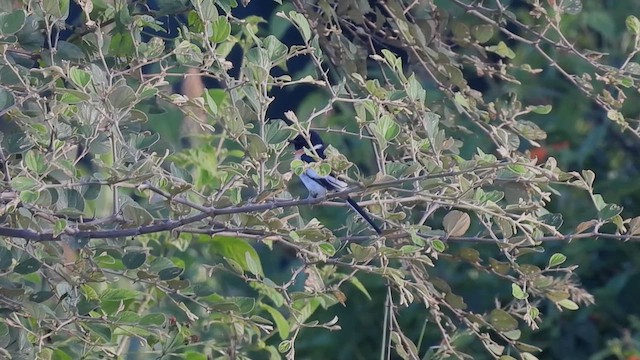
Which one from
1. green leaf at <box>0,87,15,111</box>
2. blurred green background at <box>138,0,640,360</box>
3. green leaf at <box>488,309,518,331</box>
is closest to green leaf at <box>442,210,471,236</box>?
green leaf at <box>488,309,518,331</box>

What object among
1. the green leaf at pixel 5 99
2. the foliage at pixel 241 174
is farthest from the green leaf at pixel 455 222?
the green leaf at pixel 5 99

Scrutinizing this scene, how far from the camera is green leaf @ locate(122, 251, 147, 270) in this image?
1715 mm

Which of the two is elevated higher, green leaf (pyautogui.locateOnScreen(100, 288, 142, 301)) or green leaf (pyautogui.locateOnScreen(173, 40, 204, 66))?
green leaf (pyautogui.locateOnScreen(173, 40, 204, 66))

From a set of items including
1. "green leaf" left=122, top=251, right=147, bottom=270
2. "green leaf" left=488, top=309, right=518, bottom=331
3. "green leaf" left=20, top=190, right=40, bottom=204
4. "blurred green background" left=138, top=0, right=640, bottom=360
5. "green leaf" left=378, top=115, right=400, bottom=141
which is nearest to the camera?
"green leaf" left=20, top=190, right=40, bottom=204

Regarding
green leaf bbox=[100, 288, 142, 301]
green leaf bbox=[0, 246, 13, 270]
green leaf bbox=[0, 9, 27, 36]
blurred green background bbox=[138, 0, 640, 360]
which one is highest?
green leaf bbox=[0, 9, 27, 36]

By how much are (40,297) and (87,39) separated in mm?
478

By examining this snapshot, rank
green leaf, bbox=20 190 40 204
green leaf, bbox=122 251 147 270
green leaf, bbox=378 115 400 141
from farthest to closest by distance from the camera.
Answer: green leaf, bbox=122 251 147 270 → green leaf, bbox=378 115 400 141 → green leaf, bbox=20 190 40 204

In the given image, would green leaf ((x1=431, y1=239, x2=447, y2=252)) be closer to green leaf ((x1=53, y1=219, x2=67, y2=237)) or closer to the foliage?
the foliage

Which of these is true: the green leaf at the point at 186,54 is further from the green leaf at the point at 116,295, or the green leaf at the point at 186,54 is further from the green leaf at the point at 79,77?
the green leaf at the point at 116,295

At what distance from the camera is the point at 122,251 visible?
1.75 meters

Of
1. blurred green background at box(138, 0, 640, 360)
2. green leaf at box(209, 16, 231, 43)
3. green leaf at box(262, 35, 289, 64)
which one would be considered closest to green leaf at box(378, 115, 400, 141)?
green leaf at box(262, 35, 289, 64)

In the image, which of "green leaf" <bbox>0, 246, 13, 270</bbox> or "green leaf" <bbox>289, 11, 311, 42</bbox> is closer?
"green leaf" <bbox>289, 11, 311, 42</bbox>

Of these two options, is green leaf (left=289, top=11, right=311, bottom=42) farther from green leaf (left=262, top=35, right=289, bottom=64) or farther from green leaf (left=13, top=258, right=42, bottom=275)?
green leaf (left=13, top=258, right=42, bottom=275)

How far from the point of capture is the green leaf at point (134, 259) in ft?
5.63
